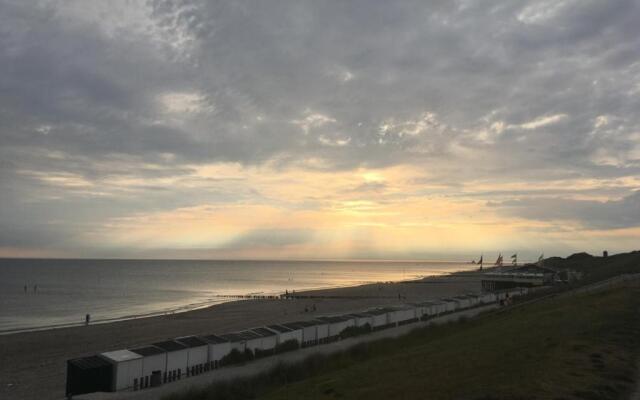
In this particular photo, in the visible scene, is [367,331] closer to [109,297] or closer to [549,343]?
[549,343]

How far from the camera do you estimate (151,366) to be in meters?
20.9

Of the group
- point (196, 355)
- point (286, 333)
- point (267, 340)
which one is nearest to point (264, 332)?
point (267, 340)

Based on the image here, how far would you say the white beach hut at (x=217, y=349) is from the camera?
78.2 feet

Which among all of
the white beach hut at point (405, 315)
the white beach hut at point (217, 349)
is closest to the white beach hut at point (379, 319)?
the white beach hut at point (405, 315)

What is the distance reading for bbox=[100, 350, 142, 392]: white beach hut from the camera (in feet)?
63.7

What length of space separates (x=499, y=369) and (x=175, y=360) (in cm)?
1435

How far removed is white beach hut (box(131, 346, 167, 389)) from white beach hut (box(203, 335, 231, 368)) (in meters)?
2.79

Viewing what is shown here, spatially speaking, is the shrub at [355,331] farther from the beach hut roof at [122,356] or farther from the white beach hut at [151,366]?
the beach hut roof at [122,356]

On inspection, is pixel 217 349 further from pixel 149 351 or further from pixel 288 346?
pixel 288 346

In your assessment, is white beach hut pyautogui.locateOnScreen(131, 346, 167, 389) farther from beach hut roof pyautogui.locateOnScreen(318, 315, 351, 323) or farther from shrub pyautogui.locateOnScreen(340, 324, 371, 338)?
shrub pyautogui.locateOnScreen(340, 324, 371, 338)

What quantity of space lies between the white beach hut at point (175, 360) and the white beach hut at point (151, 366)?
0.88ft

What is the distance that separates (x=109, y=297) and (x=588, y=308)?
81.1 m

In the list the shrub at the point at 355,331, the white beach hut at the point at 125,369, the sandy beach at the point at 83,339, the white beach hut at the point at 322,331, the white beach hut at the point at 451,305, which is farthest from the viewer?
the white beach hut at the point at 451,305

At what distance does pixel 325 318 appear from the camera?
33.8 meters
